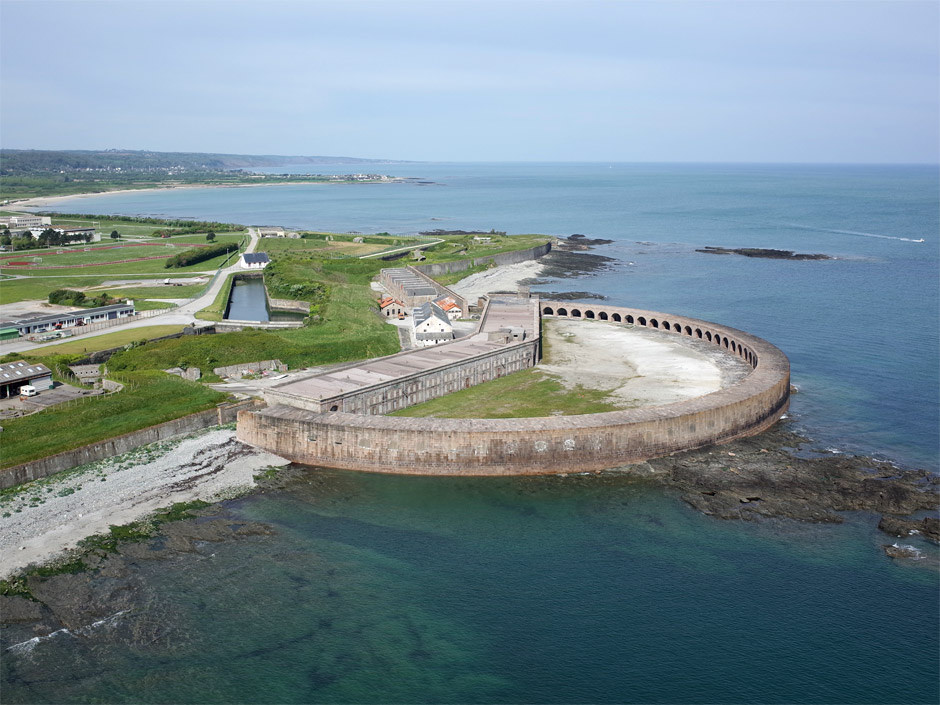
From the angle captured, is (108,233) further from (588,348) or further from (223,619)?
(223,619)

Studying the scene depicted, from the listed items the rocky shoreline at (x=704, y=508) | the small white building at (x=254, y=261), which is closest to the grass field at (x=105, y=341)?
the rocky shoreline at (x=704, y=508)

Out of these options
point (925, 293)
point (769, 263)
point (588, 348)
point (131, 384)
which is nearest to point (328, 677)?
point (131, 384)

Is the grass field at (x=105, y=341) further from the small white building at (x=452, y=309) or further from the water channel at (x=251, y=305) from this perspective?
the small white building at (x=452, y=309)

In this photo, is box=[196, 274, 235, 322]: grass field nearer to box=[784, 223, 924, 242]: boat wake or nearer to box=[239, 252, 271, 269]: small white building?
box=[239, 252, 271, 269]: small white building

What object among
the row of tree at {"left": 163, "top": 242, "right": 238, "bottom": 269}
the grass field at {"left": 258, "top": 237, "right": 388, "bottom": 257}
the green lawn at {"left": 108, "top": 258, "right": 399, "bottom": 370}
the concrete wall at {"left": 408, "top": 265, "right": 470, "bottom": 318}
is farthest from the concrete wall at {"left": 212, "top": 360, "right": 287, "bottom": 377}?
the grass field at {"left": 258, "top": 237, "right": 388, "bottom": 257}

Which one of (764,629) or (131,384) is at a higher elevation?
(131,384)

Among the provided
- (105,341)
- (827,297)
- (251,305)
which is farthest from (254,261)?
(827,297)
